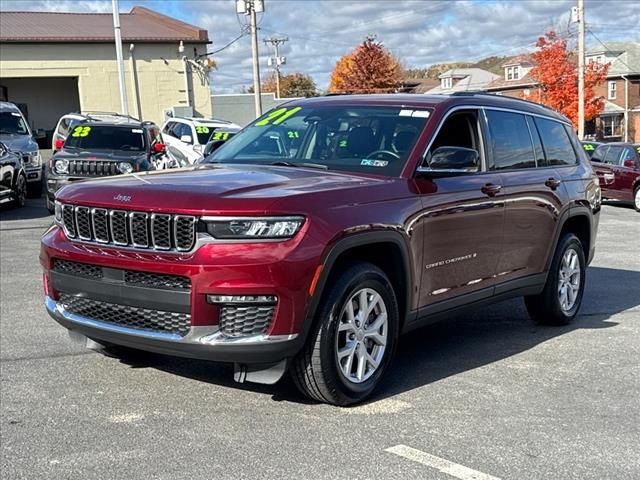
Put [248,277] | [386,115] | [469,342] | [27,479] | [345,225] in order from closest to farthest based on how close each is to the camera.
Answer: [27,479] → [248,277] → [345,225] → [386,115] → [469,342]

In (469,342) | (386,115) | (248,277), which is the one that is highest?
(386,115)

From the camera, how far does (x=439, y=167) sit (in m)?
5.17

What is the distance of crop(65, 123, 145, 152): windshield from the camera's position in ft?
49.8

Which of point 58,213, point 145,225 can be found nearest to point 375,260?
point 145,225

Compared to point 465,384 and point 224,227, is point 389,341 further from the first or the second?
point 224,227

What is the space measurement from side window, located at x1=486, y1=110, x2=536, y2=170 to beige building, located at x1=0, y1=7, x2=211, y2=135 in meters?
33.0

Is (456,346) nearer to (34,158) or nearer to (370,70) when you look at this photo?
(34,158)

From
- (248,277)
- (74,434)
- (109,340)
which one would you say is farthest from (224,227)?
(74,434)

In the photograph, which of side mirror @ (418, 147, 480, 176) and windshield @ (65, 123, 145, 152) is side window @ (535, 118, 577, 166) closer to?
side mirror @ (418, 147, 480, 176)

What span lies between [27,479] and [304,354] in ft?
5.15

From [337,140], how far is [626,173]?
16368 millimetres

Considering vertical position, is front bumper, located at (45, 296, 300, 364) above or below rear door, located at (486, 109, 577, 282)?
below

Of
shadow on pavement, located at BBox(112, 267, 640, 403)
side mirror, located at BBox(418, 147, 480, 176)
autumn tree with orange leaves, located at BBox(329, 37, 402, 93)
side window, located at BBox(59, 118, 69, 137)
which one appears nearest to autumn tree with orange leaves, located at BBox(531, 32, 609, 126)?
autumn tree with orange leaves, located at BBox(329, 37, 402, 93)

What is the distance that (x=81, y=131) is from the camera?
50.4 ft
